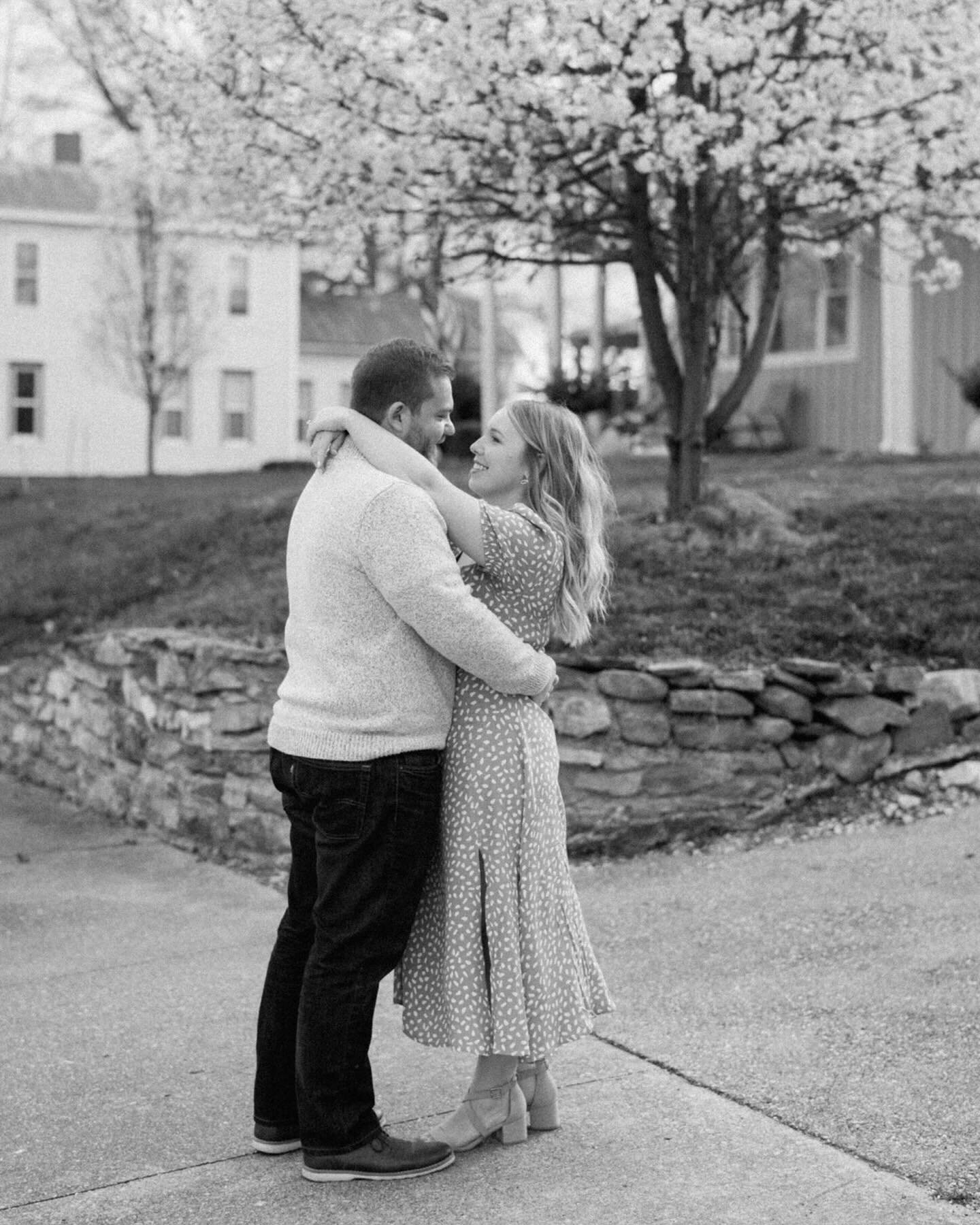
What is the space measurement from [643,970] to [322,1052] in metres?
1.93

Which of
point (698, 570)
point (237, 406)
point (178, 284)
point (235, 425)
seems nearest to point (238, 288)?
point (237, 406)

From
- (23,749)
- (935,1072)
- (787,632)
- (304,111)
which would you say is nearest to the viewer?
(935,1072)

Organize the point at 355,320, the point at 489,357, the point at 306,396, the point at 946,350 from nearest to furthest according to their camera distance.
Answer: the point at 946,350, the point at 489,357, the point at 306,396, the point at 355,320

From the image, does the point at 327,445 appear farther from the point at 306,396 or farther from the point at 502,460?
the point at 306,396

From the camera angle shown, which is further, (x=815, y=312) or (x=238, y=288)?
(x=238, y=288)

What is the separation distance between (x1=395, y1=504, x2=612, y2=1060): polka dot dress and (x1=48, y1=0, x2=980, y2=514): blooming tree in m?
4.72

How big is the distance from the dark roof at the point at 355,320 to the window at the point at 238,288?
471 cm

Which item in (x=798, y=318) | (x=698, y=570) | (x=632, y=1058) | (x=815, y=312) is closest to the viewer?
(x=632, y=1058)

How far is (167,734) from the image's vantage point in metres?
8.06

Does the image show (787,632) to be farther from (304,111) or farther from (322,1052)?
(322,1052)

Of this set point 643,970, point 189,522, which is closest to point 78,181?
point 189,522

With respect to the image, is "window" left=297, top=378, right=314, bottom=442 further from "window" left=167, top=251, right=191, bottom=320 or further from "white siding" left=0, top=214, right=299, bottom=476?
"window" left=167, top=251, right=191, bottom=320

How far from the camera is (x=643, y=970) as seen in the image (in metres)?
5.48

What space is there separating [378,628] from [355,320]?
128ft
